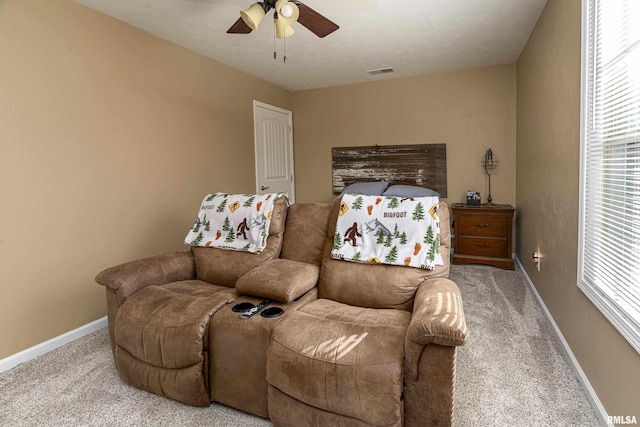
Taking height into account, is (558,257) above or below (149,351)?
above

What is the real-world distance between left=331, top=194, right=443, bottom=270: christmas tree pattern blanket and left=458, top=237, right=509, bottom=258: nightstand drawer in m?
2.55

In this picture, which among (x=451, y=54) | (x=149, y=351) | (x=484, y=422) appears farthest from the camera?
(x=451, y=54)

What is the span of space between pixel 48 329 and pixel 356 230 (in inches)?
90.7

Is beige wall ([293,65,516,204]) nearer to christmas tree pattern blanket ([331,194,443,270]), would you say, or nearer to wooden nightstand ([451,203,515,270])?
wooden nightstand ([451,203,515,270])

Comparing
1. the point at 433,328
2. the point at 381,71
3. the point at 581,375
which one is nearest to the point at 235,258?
the point at 433,328

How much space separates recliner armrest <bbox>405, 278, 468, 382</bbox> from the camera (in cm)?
130

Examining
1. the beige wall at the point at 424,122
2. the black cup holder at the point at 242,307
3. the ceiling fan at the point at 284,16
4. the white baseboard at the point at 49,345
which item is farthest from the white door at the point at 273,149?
the black cup holder at the point at 242,307

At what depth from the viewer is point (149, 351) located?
5.91 feet

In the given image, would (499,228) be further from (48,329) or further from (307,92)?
(48,329)

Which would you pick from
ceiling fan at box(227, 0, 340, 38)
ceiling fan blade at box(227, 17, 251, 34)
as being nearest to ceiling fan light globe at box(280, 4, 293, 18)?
ceiling fan at box(227, 0, 340, 38)

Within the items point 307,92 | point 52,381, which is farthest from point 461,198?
point 52,381

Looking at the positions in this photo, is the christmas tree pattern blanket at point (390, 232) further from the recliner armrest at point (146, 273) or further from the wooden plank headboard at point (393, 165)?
the wooden plank headboard at point (393, 165)

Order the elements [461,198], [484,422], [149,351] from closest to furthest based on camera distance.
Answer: [484,422], [149,351], [461,198]

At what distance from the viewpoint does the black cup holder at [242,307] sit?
1.79 metres
